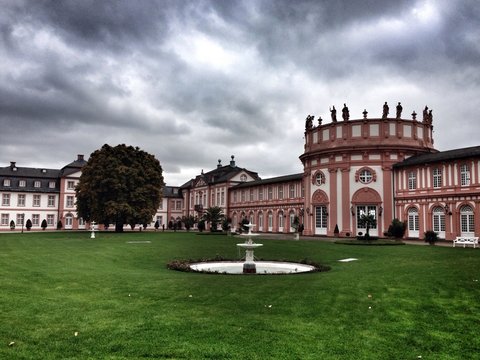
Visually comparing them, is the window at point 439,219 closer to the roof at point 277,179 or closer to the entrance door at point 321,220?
the entrance door at point 321,220

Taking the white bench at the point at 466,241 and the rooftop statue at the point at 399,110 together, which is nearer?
the white bench at the point at 466,241

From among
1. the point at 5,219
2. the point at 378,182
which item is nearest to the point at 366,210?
the point at 378,182

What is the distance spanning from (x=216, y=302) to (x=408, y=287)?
518 cm

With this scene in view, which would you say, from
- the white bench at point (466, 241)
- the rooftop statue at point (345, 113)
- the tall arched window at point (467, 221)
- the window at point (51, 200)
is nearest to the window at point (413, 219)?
the tall arched window at point (467, 221)

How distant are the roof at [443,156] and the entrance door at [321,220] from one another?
832 cm

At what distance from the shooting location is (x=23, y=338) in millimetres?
6809

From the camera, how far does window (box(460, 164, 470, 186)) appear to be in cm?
3292

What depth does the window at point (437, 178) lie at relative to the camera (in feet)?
116

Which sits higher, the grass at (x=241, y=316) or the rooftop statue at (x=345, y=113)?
the rooftop statue at (x=345, y=113)

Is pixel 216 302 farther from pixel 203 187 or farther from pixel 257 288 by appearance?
pixel 203 187

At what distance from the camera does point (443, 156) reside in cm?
3506

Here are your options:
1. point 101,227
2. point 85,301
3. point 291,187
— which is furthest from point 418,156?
point 101,227

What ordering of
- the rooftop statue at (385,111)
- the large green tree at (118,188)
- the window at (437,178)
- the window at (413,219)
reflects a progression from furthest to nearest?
the large green tree at (118,188) < the rooftop statue at (385,111) < the window at (413,219) < the window at (437,178)

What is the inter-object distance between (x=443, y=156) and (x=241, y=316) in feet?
104
